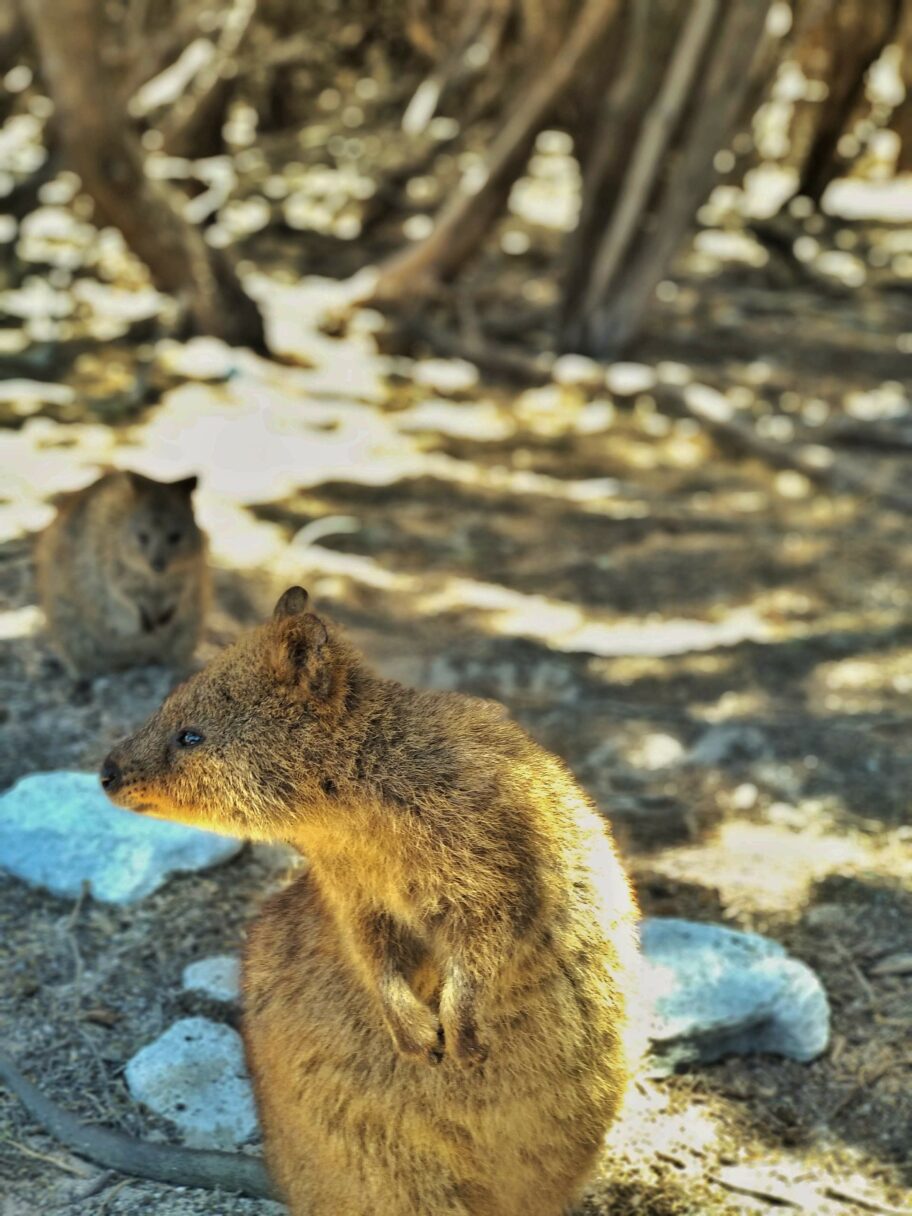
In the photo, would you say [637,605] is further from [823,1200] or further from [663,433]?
[823,1200]

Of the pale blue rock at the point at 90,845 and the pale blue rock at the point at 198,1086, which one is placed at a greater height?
the pale blue rock at the point at 90,845

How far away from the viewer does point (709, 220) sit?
13344 millimetres

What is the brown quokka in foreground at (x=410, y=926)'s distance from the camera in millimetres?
2512

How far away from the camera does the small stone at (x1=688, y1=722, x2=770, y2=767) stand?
523cm

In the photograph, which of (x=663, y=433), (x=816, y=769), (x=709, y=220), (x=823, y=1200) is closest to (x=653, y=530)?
(x=663, y=433)

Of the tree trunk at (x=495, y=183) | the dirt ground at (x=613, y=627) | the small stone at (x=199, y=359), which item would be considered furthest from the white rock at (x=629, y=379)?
the small stone at (x=199, y=359)

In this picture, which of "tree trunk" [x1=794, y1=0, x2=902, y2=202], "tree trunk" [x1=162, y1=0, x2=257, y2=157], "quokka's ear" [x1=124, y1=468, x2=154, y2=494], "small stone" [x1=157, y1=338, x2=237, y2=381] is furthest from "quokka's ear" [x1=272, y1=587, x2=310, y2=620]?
"tree trunk" [x1=162, y1=0, x2=257, y2=157]

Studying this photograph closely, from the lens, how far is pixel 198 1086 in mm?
3273

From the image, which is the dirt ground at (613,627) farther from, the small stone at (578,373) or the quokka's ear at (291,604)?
the quokka's ear at (291,604)

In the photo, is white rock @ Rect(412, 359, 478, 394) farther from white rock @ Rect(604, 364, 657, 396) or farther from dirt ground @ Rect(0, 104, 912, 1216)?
white rock @ Rect(604, 364, 657, 396)

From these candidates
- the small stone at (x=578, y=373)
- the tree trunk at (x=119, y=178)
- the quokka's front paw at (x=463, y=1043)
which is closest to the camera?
the quokka's front paw at (x=463, y=1043)

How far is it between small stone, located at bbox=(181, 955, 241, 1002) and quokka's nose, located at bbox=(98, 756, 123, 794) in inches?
37.9

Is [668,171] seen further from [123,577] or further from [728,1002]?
[728,1002]

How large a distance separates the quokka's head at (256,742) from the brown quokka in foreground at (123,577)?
8.55ft
